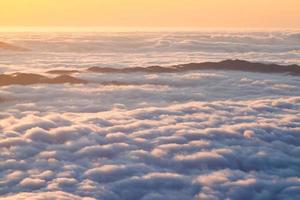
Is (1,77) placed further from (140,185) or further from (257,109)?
(140,185)

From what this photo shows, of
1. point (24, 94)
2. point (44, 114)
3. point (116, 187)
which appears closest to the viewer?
point (116, 187)

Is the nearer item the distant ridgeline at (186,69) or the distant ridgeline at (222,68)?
the distant ridgeline at (186,69)

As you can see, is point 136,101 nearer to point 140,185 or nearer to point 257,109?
point 257,109

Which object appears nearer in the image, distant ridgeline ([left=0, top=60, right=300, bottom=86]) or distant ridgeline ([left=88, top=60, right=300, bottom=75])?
distant ridgeline ([left=0, top=60, right=300, bottom=86])

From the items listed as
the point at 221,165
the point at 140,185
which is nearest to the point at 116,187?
the point at 140,185

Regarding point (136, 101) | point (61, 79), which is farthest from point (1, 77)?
point (136, 101)

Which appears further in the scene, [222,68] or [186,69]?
[222,68]

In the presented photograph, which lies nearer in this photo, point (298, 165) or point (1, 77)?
point (298, 165)

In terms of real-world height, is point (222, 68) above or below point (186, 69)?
above

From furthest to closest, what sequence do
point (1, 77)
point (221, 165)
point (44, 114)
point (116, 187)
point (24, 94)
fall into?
point (1, 77) < point (24, 94) < point (44, 114) < point (221, 165) < point (116, 187)
